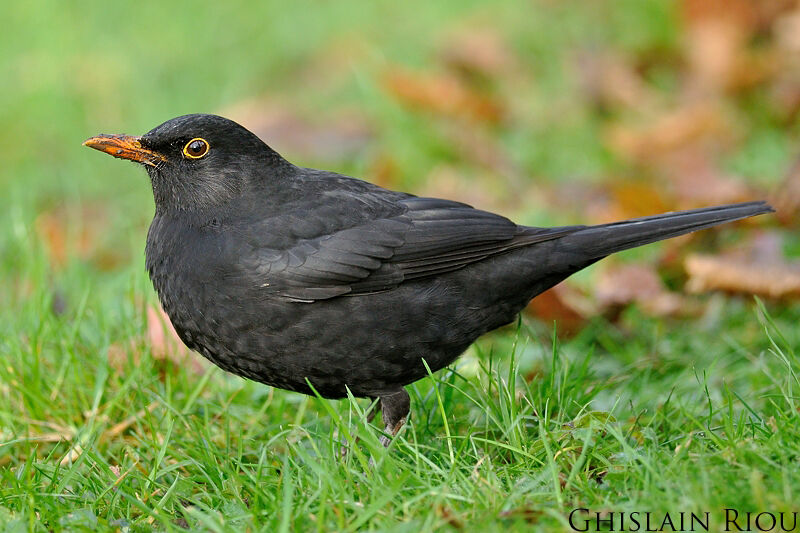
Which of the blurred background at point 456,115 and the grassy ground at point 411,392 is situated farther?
the blurred background at point 456,115

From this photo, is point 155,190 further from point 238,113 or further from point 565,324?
point 238,113

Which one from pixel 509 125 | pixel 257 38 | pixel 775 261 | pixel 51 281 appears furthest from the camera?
pixel 257 38

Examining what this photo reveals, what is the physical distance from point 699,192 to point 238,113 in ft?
11.5

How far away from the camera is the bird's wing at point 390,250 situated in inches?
142

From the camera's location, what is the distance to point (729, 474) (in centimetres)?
286

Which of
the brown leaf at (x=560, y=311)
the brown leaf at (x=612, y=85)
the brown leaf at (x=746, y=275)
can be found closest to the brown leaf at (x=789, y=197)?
the brown leaf at (x=746, y=275)

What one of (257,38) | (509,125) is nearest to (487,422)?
(509,125)

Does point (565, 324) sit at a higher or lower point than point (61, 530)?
higher

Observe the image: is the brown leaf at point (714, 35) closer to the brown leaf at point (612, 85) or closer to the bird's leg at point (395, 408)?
the brown leaf at point (612, 85)

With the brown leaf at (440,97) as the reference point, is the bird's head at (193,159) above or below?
below

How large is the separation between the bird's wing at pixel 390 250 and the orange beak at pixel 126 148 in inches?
26.6

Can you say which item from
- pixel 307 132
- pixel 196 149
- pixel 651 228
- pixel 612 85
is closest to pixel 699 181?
pixel 612 85

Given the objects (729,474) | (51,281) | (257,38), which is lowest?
(729,474)

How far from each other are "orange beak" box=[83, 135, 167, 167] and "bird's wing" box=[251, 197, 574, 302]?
677 mm
